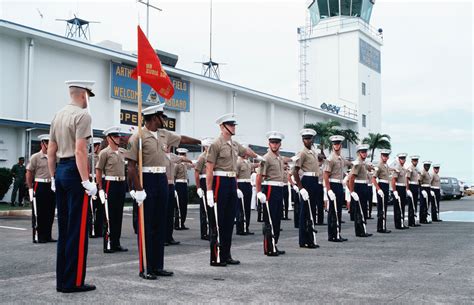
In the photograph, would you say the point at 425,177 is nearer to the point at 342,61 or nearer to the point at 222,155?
the point at 222,155

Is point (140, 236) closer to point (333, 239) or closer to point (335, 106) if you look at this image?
point (333, 239)

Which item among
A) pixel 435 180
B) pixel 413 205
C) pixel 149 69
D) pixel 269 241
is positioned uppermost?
pixel 149 69

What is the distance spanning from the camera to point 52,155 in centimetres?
573

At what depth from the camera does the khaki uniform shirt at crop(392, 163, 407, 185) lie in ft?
44.3

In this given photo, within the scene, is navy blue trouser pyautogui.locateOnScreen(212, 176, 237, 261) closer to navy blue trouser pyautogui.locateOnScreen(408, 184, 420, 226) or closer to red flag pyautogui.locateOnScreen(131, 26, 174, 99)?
red flag pyautogui.locateOnScreen(131, 26, 174, 99)

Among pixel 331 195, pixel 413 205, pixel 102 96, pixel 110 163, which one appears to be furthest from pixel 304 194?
pixel 102 96

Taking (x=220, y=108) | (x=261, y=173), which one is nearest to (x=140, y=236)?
(x=261, y=173)

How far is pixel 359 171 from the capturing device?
1154 cm

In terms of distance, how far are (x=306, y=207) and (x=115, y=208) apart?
3499 mm

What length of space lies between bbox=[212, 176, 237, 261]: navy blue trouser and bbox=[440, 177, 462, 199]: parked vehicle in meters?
30.1

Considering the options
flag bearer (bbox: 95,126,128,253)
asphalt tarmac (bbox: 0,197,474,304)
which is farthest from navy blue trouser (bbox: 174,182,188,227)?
flag bearer (bbox: 95,126,128,253)

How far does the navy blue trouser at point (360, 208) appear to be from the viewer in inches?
447

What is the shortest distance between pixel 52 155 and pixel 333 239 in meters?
6.45

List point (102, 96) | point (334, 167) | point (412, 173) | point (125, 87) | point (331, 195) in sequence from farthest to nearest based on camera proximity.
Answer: point (125, 87)
point (102, 96)
point (412, 173)
point (334, 167)
point (331, 195)
